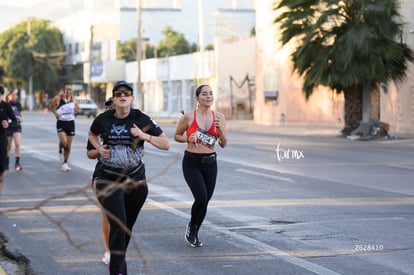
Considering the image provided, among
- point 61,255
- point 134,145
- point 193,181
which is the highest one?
point 134,145

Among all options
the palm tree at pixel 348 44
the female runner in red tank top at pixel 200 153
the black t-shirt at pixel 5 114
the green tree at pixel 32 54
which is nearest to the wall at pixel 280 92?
the palm tree at pixel 348 44

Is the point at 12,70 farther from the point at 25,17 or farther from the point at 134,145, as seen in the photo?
the point at 134,145

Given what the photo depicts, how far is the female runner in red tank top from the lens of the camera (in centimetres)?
824

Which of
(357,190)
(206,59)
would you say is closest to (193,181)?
(357,190)

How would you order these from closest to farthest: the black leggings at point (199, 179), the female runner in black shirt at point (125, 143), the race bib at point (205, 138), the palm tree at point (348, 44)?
the female runner in black shirt at point (125, 143) < the black leggings at point (199, 179) < the race bib at point (205, 138) < the palm tree at point (348, 44)

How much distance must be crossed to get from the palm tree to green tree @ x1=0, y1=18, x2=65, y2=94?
2472 inches

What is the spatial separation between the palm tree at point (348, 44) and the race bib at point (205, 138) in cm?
1902

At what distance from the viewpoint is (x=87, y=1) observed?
95000 mm

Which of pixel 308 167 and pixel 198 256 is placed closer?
pixel 198 256

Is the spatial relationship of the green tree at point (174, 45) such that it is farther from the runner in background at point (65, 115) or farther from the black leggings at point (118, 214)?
the black leggings at point (118, 214)

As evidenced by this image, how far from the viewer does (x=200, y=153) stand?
8.34 m

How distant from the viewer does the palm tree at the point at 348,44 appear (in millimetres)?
26922

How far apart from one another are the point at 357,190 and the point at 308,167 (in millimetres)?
4287

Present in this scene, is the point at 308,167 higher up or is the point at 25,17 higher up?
the point at 25,17
